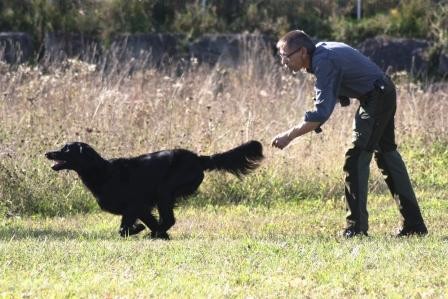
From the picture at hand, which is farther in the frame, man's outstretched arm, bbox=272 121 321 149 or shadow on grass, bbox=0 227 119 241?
shadow on grass, bbox=0 227 119 241

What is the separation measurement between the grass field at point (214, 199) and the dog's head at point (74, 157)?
0.62 m

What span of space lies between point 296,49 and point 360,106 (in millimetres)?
745

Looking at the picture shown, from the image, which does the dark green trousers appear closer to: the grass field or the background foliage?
the grass field

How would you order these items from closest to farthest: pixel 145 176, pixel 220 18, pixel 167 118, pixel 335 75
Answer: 1. pixel 335 75
2. pixel 145 176
3. pixel 167 118
4. pixel 220 18

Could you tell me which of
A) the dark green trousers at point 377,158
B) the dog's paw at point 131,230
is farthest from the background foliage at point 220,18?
the dark green trousers at point 377,158

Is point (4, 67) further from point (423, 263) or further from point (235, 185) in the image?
point (423, 263)

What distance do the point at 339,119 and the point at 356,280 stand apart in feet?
23.4

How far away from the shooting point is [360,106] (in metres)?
7.62

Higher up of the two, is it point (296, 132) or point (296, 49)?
point (296, 49)

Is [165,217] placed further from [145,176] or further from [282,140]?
[282,140]

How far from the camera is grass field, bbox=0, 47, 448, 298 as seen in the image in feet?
18.5

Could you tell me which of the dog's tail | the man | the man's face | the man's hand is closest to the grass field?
the man

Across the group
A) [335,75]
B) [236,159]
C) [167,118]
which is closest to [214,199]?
[167,118]

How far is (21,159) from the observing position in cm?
1016
